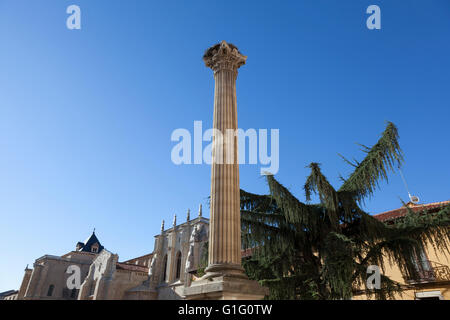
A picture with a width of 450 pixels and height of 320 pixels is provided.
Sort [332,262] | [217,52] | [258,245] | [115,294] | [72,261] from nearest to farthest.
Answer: [332,262], [217,52], [258,245], [115,294], [72,261]

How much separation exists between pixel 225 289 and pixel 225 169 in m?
3.33

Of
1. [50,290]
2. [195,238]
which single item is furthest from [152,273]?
[50,290]

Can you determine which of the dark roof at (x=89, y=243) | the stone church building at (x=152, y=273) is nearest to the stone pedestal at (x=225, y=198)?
the stone church building at (x=152, y=273)

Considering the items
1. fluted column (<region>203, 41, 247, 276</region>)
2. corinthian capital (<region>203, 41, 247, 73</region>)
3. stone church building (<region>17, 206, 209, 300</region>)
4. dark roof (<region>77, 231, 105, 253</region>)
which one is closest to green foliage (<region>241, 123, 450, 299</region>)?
fluted column (<region>203, 41, 247, 276</region>)

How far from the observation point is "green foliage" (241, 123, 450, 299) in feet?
32.3

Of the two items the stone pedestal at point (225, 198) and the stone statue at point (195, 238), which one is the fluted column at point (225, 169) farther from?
the stone statue at point (195, 238)

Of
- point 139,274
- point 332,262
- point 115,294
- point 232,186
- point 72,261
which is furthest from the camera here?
point 72,261

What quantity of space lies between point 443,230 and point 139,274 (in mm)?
38799

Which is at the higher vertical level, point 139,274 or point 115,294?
point 139,274

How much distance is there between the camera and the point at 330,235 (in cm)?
1009

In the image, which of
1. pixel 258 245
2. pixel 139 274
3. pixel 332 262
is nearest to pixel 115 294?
pixel 139 274

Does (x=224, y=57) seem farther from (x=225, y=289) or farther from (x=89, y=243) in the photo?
(x=89, y=243)
